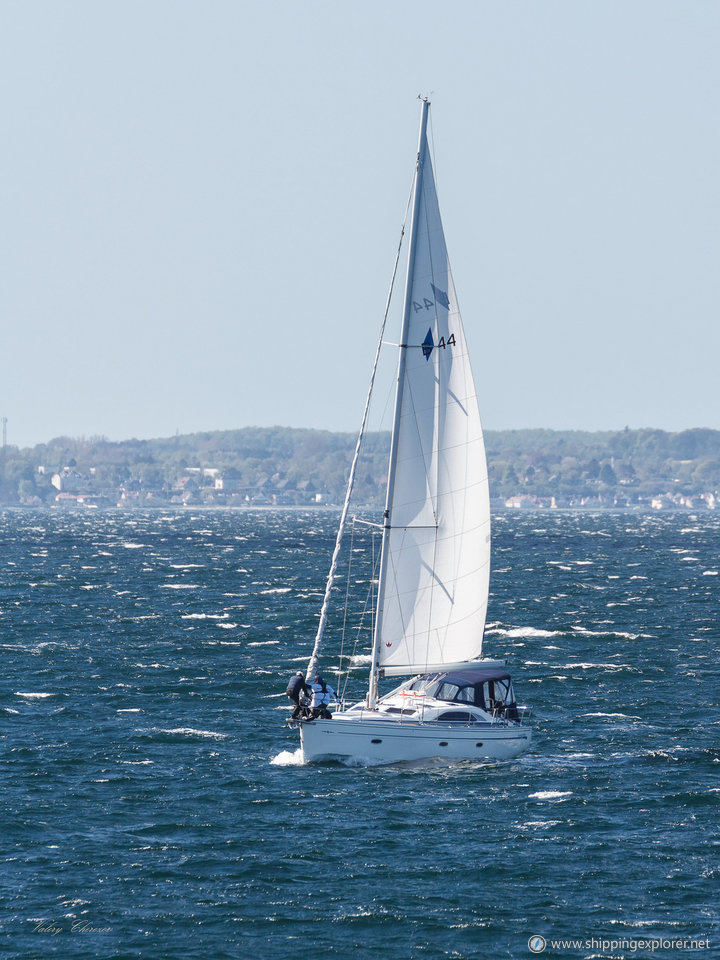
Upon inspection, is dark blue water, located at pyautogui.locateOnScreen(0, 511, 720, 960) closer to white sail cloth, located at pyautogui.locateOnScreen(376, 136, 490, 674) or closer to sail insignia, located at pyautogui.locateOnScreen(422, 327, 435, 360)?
white sail cloth, located at pyautogui.locateOnScreen(376, 136, 490, 674)

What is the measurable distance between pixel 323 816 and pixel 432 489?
34.5ft

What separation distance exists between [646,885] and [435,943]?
5.42m

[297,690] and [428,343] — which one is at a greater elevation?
[428,343]

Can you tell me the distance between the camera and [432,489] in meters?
40.2

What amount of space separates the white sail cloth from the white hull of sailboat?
258 cm

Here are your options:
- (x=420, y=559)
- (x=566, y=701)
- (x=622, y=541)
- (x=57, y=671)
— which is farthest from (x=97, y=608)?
(x=622, y=541)

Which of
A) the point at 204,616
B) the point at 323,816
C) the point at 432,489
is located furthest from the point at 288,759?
the point at 204,616

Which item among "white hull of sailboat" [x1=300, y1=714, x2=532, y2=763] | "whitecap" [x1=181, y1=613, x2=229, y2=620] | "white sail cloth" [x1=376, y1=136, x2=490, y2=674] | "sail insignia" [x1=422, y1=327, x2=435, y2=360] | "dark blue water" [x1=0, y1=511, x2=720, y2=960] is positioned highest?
"sail insignia" [x1=422, y1=327, x2=435, y2=360]

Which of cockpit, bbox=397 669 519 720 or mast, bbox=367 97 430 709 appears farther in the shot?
cockpit, bbox=397 669 519 720

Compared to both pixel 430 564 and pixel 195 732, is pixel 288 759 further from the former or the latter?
pixel 430 564

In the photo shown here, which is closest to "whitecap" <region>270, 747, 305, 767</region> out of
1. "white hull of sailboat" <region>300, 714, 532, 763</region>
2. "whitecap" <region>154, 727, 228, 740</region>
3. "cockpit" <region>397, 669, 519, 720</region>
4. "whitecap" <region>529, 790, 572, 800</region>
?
"white hull of sailboat" <region>300, 714, 532, 763</region>

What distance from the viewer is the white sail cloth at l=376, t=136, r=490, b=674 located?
39.3 metres

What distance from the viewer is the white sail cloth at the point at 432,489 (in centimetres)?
3931

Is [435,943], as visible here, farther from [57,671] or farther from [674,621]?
[674,621]
